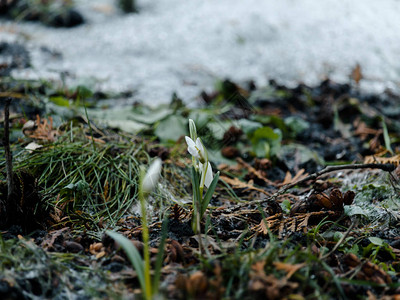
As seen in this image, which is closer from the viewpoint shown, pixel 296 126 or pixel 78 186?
pixel 78 186

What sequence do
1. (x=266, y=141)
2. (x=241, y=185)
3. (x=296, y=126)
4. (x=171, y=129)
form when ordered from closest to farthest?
(x=241, y=185) < (x=266, y=141) < (x=171, y=129) < (x=296, y=126)

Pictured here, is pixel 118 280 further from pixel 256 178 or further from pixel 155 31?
pixel 155 31

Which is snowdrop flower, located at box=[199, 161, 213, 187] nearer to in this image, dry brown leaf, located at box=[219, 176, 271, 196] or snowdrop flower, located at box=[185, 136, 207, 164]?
snowdrop flower, located at box=[185, 136, 207, 164]

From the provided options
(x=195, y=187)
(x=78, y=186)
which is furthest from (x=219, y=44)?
(x=195, y=187)

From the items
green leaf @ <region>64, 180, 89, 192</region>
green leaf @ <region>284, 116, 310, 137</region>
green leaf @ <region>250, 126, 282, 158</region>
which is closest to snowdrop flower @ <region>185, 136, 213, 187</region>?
green leaf @ <region>64, 180, 89, 192</region>

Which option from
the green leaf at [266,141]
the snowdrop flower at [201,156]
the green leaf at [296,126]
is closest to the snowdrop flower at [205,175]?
the snowdrop flower at [201,156]

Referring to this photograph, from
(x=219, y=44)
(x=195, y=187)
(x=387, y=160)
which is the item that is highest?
(x=195, y=187)

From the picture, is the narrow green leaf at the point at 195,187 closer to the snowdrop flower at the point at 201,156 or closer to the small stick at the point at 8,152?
the snowdrop flower at the point at 201,156

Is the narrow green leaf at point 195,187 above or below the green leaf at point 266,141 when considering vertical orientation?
above

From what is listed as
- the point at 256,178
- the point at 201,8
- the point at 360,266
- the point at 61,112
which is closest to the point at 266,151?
the point at 256,178

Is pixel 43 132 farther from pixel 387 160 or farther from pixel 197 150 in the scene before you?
pixel 387 160
